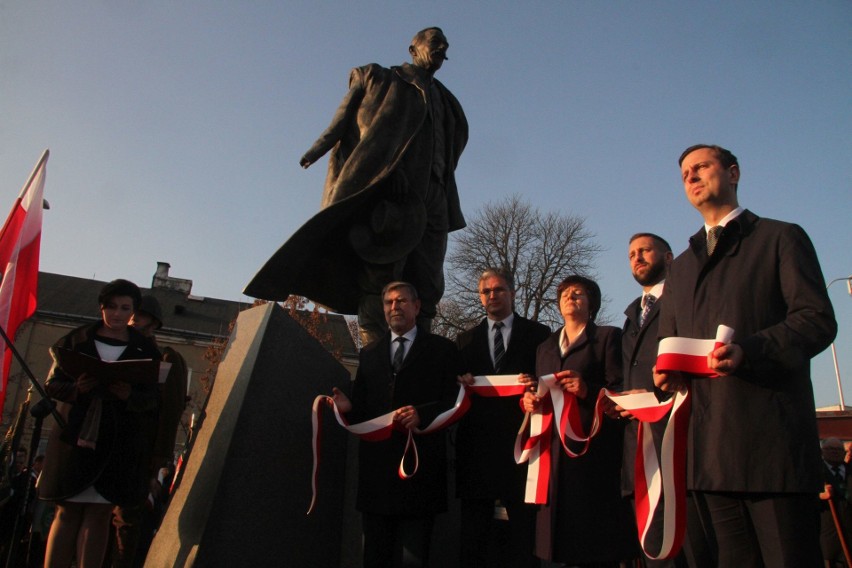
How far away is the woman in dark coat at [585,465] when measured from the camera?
3.14 m

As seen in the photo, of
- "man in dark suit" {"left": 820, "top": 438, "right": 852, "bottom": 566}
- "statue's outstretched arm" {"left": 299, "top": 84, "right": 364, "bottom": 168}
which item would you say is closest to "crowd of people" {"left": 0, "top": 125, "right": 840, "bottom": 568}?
"statue's outstretched arm" {"left": 299, "top": 84, "right": 364, "bottom": 168}

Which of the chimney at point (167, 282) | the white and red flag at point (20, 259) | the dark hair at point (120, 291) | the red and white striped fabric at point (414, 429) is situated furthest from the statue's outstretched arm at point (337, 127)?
the chimney at point (167, 282)

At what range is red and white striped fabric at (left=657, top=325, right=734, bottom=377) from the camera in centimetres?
223

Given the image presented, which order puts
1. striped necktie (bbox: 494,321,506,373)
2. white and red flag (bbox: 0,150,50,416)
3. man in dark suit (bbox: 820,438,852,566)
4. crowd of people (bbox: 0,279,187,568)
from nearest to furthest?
crowd of people (bbox: 0,279,187,568) → striped necktie (bbox: 494,321,506,373) → white and red flag (bbox: 0,150,50,416) → man in dark suit (bbox: 820,438,852,566)

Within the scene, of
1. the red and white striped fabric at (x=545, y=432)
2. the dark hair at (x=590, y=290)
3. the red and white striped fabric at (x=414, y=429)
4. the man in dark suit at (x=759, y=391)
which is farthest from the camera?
the dark hair at (x=590, y=290)

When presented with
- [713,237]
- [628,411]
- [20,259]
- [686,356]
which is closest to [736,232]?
[713,237]

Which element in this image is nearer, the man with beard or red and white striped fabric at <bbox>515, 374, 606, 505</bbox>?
the man with beard

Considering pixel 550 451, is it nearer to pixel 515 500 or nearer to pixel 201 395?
pixel 515 500

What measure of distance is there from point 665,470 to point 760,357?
0.53 meters

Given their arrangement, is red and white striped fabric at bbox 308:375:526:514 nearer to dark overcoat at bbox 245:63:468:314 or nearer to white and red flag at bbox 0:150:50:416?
dark overcoat at bbox 245:63:468:314

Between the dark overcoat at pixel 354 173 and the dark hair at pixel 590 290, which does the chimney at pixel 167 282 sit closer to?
the dark overcoat at pixel 354 173

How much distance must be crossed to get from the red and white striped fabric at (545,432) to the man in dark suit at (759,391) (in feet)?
3.08

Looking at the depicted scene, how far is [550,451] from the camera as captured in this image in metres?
3.33

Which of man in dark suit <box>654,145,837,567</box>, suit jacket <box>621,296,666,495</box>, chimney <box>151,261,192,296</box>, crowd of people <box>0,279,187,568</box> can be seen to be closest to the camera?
man in dark suit <box>654,145,837,567</box>
